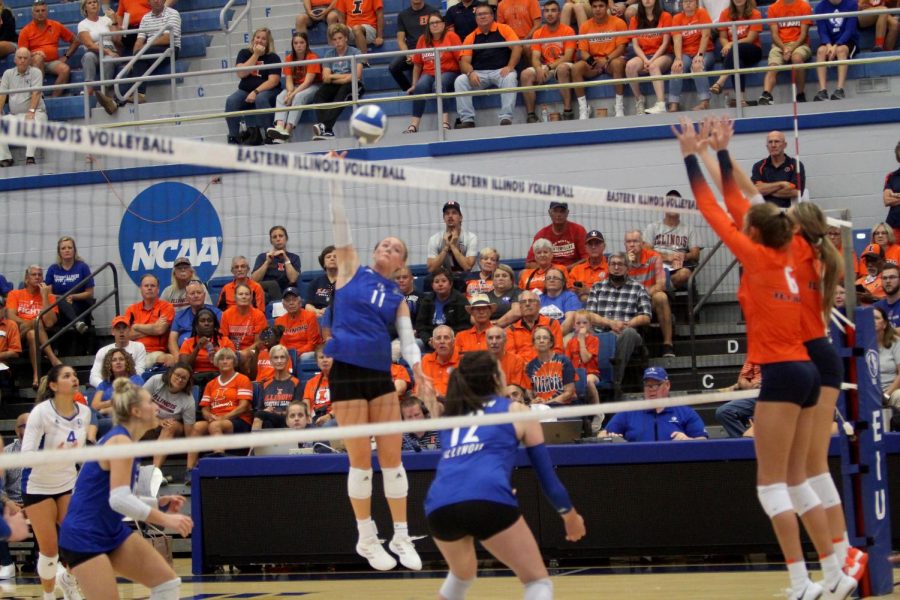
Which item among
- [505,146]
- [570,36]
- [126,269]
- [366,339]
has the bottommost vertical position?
[366,339]

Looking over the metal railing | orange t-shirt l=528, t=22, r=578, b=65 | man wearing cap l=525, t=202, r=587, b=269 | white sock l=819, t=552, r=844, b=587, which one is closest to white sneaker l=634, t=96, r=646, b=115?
orange t-shirt l=528, t=22, r=578, b=65

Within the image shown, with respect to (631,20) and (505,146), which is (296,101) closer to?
(505,146)

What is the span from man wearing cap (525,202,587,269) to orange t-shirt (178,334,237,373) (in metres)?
3.67

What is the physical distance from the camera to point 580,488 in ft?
38.4

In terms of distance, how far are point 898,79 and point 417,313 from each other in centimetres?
690

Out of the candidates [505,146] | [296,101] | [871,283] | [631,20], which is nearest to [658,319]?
[871,283]

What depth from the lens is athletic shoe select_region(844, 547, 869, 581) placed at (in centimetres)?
805

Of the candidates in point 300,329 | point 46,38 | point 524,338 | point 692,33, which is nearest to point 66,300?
point 300,329

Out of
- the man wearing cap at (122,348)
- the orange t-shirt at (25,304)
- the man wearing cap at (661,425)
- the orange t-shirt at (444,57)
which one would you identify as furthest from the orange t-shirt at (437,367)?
the orange t-shirt at (444,57)

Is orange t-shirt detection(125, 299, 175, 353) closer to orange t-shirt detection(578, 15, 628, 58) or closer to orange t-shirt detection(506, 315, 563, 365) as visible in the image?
orange t-shirt detection(506, 315, 563, 365)

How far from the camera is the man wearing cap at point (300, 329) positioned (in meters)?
14.7

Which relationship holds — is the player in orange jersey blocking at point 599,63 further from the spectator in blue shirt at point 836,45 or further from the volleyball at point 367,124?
the volleyball at point 367,124

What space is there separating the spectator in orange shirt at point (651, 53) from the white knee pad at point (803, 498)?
9.28 meters

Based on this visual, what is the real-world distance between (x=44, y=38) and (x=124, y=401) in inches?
561
